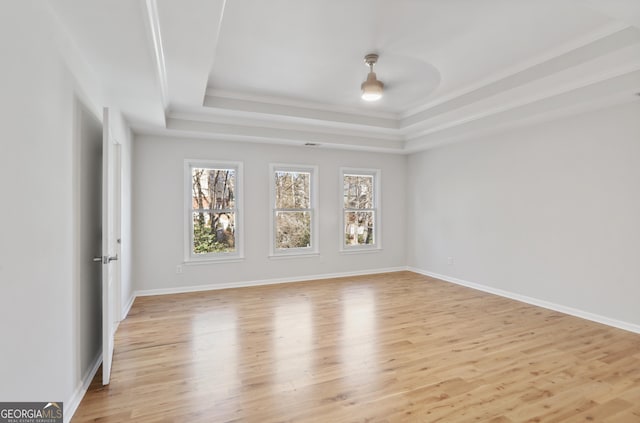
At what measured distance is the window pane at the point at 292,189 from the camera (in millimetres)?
5773

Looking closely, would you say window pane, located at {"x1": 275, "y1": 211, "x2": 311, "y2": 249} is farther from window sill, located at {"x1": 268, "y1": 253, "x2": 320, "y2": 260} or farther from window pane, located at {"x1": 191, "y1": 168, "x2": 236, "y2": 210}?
window pane, located at {"x1": 191, "y1": 168, "x2": 236, "y2": 210}

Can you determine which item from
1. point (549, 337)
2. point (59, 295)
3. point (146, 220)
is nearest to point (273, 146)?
point (146, 220)

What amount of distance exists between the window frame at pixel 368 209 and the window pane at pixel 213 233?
204cm

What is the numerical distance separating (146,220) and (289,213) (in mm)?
2280

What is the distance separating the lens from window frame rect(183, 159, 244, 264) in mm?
5098

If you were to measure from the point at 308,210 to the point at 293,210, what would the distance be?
0.99ft

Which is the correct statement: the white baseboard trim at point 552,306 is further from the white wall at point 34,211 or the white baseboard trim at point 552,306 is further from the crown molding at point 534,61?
the white wall at point 34,211

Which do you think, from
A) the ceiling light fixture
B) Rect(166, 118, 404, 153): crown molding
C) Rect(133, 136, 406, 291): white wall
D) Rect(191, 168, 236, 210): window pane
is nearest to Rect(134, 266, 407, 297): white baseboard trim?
Rect(133, 136, 406, 291): white wall

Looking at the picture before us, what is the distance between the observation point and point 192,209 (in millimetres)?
Answer: 5180

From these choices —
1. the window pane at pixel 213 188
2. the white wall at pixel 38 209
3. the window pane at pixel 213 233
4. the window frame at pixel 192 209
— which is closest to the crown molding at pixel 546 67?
the window frame at pixel 192 209

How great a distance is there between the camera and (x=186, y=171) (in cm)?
509

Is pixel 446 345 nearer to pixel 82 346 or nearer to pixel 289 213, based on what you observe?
pixel 82 346

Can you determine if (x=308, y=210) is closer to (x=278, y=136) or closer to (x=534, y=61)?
(x=278, y=136)

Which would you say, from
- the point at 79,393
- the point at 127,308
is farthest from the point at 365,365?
the point at 127,308
